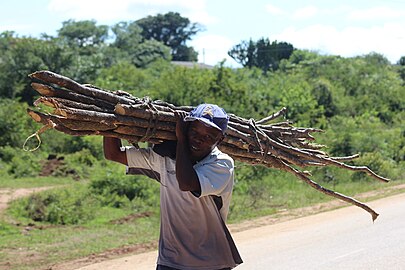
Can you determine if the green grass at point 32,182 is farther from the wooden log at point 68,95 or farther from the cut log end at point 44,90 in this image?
the cut log end at point 44,90

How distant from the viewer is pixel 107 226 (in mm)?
11531

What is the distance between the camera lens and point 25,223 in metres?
11.6

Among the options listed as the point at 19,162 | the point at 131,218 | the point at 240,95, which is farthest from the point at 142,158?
the point at 240,95

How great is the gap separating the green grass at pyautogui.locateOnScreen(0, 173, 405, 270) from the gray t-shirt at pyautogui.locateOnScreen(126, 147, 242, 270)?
4.99m

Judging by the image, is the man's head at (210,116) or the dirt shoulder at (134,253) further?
the dirt shoulder at (134,253)

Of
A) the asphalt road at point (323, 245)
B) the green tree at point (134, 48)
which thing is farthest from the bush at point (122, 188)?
the green tree at point (134, 48)

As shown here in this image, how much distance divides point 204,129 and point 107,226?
8.39 meters

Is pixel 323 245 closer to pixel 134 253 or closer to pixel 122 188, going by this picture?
pixel 134 253

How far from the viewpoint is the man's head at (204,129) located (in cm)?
345

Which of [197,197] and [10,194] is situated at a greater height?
[197,197]

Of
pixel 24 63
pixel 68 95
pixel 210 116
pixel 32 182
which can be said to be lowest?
pixel 32 182

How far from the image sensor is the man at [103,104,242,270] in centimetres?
345

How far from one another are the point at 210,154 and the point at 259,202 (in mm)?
11249

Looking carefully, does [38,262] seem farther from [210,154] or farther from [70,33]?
[70,33]
